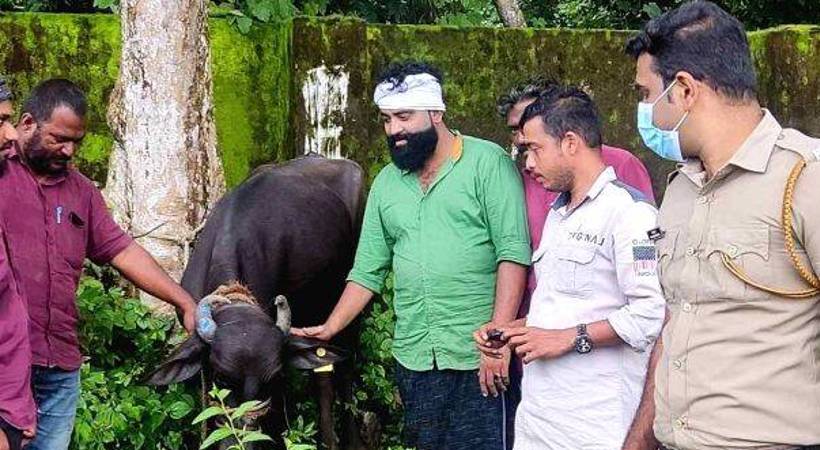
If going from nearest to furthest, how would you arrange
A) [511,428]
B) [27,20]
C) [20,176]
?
[20,176]
[511,428]
[27,20]

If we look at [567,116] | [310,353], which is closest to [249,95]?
[310,353]

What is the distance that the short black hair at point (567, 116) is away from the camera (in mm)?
4363

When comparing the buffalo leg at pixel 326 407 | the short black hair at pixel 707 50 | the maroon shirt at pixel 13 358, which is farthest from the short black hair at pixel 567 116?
the buffalo leg at pixel 326 407

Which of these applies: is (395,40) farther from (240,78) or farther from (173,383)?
(173,383)

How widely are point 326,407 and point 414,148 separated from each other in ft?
8.05

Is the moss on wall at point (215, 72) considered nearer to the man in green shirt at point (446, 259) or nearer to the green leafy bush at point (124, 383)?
the green leafy bush at point (124, 383)

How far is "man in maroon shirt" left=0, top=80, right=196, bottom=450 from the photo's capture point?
16.2ft

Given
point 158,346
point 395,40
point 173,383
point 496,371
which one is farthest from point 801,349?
point 395,40

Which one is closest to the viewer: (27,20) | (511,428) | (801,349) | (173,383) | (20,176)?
(801,349)

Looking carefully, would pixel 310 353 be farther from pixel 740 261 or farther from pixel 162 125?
pixel 740 261

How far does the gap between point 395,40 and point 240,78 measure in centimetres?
124

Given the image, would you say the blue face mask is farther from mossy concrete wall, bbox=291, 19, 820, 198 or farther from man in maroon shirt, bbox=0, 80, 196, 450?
mossy concrete wall, bbox=291, 19, 820, 198

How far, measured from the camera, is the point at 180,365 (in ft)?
19.3

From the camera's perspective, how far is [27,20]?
913cm
